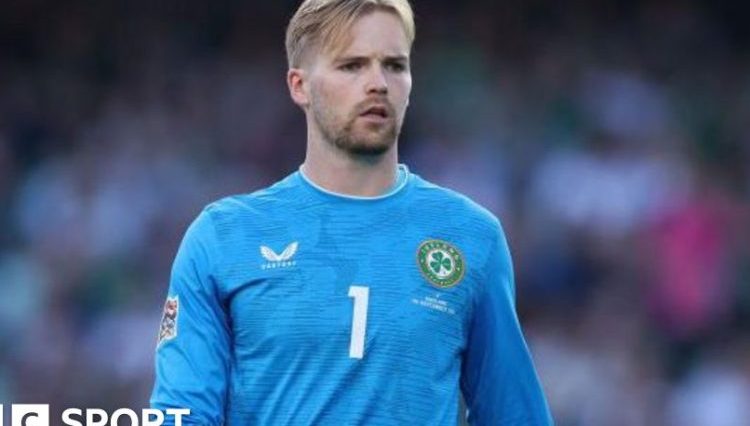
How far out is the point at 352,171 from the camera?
4.52 meters

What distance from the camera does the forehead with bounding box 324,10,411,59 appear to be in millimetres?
4461

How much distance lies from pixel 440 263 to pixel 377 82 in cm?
42

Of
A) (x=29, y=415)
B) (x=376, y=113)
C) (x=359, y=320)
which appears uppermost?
→ (x=376, y=113)

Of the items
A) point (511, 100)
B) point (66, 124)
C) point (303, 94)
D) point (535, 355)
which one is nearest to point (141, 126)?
point (66, 124)

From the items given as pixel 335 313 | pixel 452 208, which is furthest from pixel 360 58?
pixel 335 313

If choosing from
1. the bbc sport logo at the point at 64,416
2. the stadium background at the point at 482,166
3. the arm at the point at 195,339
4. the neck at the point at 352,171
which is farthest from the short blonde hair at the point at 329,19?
the stadium background at the point at 482,166

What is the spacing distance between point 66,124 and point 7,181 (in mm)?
746

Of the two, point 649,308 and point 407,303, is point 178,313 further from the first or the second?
point 649,308

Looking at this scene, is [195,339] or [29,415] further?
[29,415]

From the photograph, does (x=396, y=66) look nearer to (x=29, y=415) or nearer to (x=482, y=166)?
(x=29, y=415)

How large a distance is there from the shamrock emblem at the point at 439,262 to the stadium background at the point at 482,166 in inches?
211

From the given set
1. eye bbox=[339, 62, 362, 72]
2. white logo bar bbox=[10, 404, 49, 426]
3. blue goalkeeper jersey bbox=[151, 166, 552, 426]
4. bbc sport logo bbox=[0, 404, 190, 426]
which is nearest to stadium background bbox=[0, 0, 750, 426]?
bbc sport logo bbox=[0, 404, 190, 426]

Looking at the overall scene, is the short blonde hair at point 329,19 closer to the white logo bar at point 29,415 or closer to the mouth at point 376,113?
the mouth at point 376,113

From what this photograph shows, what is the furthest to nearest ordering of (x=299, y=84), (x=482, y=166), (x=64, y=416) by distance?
(x=482, y=166) < (x=64, y=416) < (x=299, y=84)
